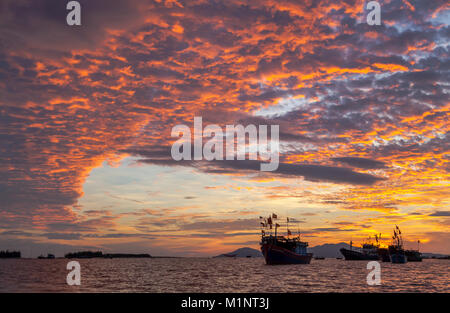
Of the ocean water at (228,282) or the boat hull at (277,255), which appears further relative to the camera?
the boat hull at (277,255)

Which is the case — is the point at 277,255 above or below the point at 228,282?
below

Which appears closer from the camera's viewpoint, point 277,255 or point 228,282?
point 228,282

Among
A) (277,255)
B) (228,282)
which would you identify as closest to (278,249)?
(277,255)

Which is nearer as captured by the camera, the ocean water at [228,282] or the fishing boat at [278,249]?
the ocean water at [228,282]

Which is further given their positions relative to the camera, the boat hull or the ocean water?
the boat hull

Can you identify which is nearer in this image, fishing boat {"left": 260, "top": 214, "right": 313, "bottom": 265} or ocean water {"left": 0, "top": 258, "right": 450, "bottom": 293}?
ocean water {"left": 0, "top": 258, "right": 450, "bottom": 293}

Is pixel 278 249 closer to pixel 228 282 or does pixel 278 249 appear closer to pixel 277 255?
pixel 277 255
